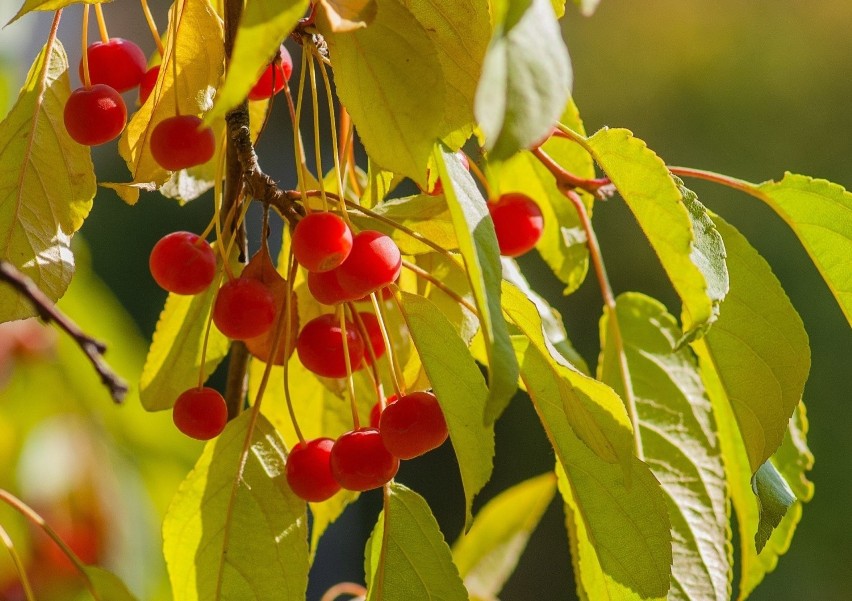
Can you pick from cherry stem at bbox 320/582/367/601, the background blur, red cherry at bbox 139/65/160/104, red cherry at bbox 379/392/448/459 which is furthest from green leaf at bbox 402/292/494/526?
the background blur

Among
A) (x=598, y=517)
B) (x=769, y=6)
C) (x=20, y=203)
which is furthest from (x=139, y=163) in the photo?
(x=769, y=6)

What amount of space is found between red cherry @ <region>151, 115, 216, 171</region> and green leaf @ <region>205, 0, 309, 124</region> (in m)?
0.15

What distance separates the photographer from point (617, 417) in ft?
1.48

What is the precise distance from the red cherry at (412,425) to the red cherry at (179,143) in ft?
0.52

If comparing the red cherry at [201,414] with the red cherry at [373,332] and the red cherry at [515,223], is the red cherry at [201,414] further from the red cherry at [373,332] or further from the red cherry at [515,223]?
the red cherry at [515,223]

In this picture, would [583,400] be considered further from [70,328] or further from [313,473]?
[70,328]

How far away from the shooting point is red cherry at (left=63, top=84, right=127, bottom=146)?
1.68 ft

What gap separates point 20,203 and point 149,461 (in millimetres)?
660

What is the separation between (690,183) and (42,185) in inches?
121

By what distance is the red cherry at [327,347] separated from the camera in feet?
1.67

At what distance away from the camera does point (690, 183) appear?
11.0 feet

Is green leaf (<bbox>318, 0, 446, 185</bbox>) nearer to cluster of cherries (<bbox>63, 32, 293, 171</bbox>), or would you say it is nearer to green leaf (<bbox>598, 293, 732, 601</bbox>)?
cluster of cherries (<bbox>63, 32, 293, 171</bbox>)

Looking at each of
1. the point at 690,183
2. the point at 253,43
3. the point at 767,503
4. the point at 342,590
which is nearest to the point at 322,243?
the point at 253,43

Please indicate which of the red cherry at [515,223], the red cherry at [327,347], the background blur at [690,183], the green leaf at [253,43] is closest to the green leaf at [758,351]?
the red cherry at [515,223]
